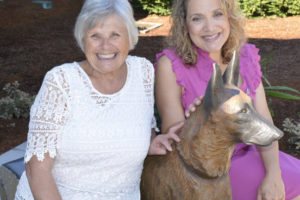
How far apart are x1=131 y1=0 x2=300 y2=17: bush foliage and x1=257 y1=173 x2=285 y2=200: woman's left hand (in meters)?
8.70

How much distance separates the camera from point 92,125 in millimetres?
2246

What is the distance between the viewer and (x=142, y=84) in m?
2.52

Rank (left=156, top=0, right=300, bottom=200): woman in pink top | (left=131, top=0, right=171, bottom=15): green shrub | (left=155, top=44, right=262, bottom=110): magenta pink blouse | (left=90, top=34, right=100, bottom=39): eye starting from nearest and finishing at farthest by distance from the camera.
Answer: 1. (left=90, top=34, right=100, bottom=39): eye
2. (left=156, top=0, right=300, bottom=200): woman in pink top
3. (left=155, top=44, right=262, bottom=110): magenta pink blouse
4. (left=131, top=0, right=171, bottom=15): green shrub

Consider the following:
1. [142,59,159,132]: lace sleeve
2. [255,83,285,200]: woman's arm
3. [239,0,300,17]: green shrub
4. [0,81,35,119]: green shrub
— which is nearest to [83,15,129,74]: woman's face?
[142,59,159,132]: lace sleeve

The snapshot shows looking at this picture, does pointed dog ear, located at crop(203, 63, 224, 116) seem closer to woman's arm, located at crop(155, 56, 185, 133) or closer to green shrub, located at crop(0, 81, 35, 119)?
woman's arm, located at crop(155, 56, 185, 133)

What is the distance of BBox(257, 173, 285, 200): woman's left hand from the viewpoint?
246cm

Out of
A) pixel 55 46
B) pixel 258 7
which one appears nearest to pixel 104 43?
pixel 55 46

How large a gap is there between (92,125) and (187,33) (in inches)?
39.0

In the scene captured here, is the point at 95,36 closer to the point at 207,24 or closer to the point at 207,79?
the point at 207,24

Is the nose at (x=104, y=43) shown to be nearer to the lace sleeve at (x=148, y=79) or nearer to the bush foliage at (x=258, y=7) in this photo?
the lace sleeve at (x=148, y=79)

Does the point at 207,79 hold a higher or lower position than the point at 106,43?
lower

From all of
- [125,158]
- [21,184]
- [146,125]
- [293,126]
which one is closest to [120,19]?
[146,125]

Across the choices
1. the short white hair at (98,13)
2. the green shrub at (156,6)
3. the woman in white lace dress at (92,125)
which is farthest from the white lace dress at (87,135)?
the green shrub at (156,6)

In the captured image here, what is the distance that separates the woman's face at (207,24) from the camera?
2.55 meters
